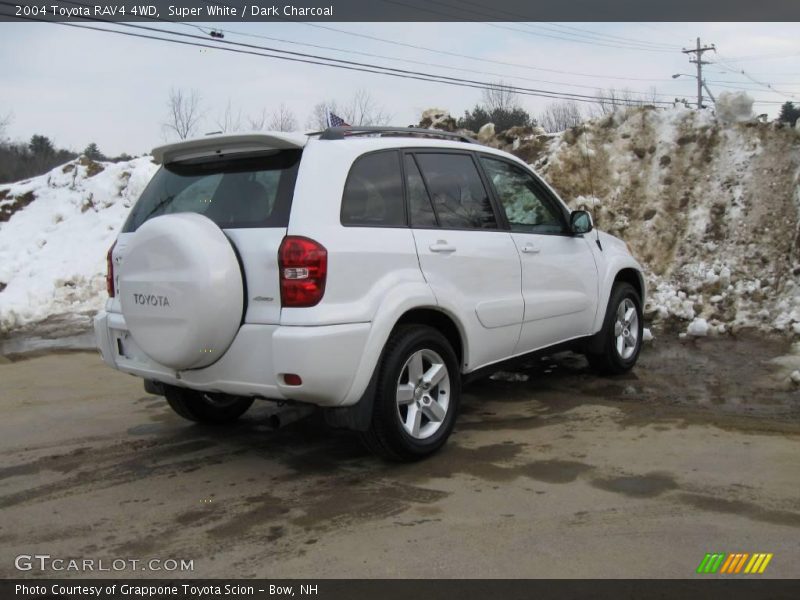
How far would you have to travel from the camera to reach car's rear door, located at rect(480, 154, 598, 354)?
16.9 ft

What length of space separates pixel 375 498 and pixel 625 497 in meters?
1.29

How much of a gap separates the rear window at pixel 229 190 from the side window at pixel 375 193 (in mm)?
332

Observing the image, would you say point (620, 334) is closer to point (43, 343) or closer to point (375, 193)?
point (375, 193)

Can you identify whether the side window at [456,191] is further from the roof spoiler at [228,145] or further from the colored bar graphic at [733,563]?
the colored bar graphic at [733,563]

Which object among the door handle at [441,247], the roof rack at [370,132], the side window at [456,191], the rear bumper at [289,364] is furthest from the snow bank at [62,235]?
the door handle at [441,247]

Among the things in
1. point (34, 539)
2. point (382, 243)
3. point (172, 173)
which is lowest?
point (34, 539)

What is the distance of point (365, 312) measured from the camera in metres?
3.85

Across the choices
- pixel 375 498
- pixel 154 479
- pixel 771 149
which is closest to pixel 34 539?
pixel 154 479

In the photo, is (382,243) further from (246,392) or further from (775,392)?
(775,392)

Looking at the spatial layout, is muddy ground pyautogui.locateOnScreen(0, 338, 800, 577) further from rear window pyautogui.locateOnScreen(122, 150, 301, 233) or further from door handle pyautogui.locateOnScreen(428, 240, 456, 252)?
rear window pyautogui.locateOnScreen(122, 150, 301, 233)

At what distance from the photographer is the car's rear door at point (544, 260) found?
516 centimetres

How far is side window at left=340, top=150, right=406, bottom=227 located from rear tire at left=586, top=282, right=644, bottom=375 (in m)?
2.61
